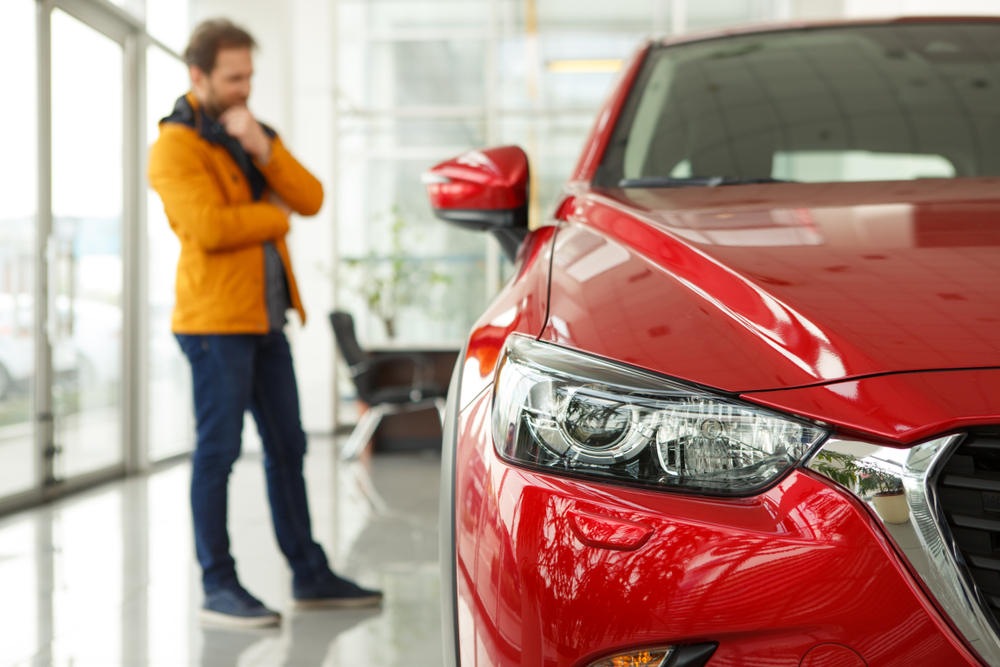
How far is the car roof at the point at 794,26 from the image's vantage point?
166 centimetres

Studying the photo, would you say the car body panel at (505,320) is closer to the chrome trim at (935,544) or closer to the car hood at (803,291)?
the car hood at (803,291)

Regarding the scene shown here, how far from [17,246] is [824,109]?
3.44 m

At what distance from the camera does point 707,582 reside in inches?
25.6

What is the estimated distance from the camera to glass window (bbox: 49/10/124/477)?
13.1 ft

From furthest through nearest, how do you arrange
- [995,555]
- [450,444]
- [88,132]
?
[88,132] → [450,444] → [995,555]

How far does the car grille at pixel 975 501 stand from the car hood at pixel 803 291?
0.07 m

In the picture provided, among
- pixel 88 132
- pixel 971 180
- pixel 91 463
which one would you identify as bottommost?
pixel 91 463

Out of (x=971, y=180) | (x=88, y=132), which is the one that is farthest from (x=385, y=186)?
(x=971, y=180)

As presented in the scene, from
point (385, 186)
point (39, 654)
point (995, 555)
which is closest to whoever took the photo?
point (995, 555)

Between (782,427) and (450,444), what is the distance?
0.34 m

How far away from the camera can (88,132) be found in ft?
13.9

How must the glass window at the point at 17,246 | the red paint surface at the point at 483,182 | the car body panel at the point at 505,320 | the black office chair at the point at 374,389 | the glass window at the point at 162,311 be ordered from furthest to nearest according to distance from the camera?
the black office chair at the point at 374,389 → the glass window at the point at 162,311 → the glass window at the point at 17,246 → the red paint surface at the point at 483,182 → the car body panel at the point at 505,320

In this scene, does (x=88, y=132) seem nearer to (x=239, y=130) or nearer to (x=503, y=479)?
(x=239, y=130)

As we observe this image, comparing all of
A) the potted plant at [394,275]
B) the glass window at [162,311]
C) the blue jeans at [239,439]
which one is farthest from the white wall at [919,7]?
the glass window at [162,311]
